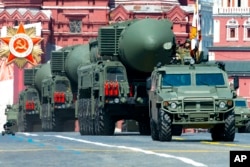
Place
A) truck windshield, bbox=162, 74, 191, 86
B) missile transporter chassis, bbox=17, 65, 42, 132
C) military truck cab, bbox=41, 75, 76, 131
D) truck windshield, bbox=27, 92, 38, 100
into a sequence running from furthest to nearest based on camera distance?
truck windshield, bbox=27, 92, 38, 100 < missile transporter chassis, bbox=17, 65, 42, 132 < military truck cab, bbox=41, 75, 76, 131 < truck windshield, bbox=162, 74, 191, 86

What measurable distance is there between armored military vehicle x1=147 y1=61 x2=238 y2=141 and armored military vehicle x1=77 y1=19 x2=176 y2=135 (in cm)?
1133

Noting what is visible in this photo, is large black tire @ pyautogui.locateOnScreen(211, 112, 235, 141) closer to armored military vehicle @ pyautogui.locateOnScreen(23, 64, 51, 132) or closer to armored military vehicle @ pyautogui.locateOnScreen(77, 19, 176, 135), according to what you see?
armored military vehicle @ pyautogui.locateOnScreen(77, 19, 176, 135)

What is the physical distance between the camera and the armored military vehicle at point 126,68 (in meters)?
52.7

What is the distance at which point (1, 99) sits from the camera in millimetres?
161000

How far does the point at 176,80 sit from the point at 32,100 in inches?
1932

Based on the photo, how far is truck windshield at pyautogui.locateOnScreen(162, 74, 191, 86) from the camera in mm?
39500

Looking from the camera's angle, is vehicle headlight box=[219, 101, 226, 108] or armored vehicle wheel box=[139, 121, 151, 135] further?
armored vehicle wheel box=[139, 121, 151, 135]

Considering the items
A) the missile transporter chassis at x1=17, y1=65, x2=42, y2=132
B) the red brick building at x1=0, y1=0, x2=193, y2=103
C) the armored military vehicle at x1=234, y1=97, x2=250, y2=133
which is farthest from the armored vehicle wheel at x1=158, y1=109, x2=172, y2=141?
the red brick building at x1=0, y1=0, x2=193, y2=103

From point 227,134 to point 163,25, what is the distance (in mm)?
15990

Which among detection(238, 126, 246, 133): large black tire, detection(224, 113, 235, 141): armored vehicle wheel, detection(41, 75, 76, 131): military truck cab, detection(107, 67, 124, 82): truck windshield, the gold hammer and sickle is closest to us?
detection(224, 113, 235, 141): armored vehicle wheel

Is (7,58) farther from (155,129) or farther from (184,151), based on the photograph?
(184,151)

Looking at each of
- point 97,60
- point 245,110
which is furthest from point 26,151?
point 245,110

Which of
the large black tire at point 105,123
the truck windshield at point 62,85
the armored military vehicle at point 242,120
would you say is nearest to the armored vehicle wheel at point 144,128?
the large black tire at point 105,123

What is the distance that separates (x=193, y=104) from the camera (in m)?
37.8
